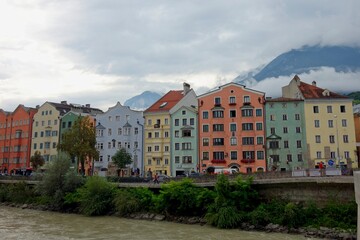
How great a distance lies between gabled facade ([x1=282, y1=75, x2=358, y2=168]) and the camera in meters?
64.1

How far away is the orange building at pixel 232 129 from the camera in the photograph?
67562 mm

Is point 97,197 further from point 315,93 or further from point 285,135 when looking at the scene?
point 315,93

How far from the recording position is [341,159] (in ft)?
208

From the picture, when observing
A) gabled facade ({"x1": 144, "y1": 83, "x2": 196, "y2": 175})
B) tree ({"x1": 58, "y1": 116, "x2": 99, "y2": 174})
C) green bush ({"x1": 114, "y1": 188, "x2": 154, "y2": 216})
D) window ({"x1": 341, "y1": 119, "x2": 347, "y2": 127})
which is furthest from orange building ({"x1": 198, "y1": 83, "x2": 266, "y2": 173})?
green bush ({"x1": 114, "y1": 188, "x2": 154, "y2": 216})

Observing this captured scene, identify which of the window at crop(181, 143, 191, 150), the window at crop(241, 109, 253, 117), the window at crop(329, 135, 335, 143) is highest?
the window at crop(241, 109, 253, 117)

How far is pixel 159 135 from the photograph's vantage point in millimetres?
74375

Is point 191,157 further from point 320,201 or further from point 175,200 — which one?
point 320,201

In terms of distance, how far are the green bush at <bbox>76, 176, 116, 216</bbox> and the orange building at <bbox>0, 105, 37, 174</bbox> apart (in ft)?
167

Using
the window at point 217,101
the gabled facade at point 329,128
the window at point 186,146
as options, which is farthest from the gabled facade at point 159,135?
the gabled facade at point 329,128

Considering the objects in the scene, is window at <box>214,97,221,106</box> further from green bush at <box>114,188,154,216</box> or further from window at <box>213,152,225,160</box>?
green bush at <box>114,188,154,216</box>

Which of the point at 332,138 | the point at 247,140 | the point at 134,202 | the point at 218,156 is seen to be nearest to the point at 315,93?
the point at 332,138

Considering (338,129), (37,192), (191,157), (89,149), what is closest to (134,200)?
(37,192)

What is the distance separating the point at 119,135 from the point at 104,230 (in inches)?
1786

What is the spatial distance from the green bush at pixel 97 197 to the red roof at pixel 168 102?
1198 inches
